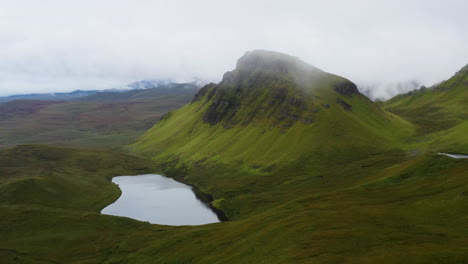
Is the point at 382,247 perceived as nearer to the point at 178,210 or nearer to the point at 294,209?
the point at 294,209

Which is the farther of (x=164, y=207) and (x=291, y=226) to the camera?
(x=164, y=207)

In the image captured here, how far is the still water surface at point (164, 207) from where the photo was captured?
5487 inches

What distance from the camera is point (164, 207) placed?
6294 inches

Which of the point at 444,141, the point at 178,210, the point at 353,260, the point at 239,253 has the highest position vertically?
the point at 444,141

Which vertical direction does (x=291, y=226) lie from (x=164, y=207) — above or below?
above

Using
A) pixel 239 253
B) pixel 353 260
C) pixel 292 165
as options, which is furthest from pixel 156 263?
pixel 292 165

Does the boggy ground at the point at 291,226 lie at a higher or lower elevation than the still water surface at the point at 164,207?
higher

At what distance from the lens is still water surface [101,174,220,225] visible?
457 feet

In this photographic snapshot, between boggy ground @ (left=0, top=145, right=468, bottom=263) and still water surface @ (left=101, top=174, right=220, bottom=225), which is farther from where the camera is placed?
still water surface @ (left=101, top=174, right=220, bottom=225)

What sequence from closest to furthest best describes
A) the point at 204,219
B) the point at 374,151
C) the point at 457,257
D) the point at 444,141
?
the point at 457,257
the point at 204,219
the point at 444,141
the point at 374,151

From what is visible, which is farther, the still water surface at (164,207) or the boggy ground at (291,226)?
the still water surface at (164,207)

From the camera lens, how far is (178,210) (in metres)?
153

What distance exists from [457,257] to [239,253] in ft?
148

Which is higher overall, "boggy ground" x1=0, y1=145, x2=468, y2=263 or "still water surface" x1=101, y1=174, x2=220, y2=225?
"boggy ground" x1=0, y1=145, x2=468, y2=263
